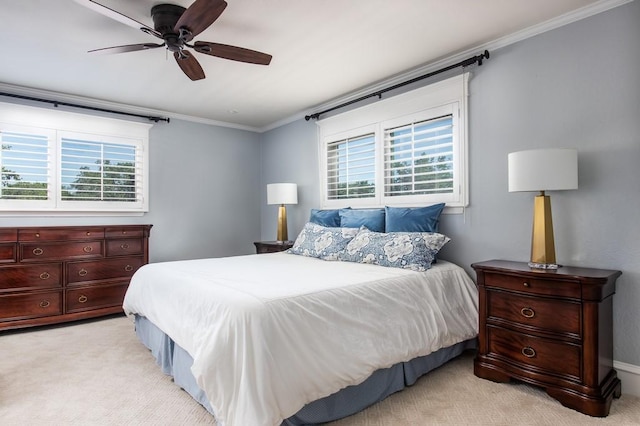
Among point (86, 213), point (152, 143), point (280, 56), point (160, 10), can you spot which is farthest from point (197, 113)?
point (160, 10)

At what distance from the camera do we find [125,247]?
4.07 metres

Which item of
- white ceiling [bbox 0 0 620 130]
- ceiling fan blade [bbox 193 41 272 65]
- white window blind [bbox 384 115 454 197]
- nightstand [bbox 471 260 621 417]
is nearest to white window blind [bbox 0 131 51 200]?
white ceiling [bbox 0 0 620 130]

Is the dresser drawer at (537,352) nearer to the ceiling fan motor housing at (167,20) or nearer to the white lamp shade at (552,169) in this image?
the white lamp shade at (552,169)

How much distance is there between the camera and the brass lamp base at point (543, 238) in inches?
92.0

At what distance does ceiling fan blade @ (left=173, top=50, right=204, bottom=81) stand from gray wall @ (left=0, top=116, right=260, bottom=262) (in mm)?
2268

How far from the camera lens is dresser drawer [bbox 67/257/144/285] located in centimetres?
378

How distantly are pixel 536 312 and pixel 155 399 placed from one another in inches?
95.3

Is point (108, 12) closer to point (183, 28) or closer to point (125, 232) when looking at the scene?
point (183, 28)

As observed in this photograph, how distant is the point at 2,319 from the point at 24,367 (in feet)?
3.49

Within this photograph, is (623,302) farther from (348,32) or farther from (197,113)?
(197,113)

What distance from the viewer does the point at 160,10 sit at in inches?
89.7

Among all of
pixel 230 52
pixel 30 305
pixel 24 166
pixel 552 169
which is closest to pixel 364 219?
pixel 552 169

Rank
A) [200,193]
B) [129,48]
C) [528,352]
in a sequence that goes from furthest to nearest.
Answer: [200,193], [129,48], [528,352]

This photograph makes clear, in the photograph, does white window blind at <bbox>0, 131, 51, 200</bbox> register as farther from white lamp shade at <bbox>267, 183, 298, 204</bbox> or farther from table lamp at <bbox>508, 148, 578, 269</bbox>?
table lamp at <bbox>508, 148, 578, 269</bbox>
